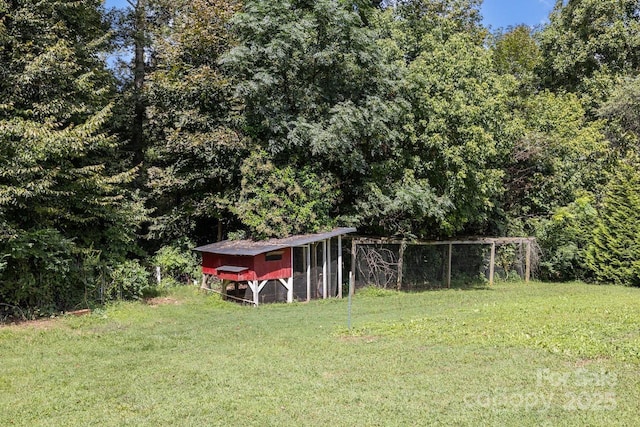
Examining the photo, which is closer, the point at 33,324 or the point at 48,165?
the point at 33,324

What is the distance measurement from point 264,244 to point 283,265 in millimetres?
788

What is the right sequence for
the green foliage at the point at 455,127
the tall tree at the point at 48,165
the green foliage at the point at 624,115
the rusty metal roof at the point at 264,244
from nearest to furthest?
the tall tree at the point at 48,165, the rusty metal roof at the point at 264,244, the green foliage at the point at 455,127, the green foliage at the point at 624,115

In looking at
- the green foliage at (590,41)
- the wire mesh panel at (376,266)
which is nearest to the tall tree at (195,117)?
the wire mesh panel at (376,266)

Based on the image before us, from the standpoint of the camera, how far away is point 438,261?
55.4 ft

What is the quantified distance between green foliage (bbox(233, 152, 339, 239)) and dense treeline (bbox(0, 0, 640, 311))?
0.05 m

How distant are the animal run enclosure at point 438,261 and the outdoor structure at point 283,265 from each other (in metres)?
0.98

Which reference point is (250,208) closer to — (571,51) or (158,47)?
(158,47)

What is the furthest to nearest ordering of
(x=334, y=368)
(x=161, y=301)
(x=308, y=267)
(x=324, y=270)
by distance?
(x=324, y=270) → (x=308, y=267) → (x=161, y=301) → (x=334, y=368)

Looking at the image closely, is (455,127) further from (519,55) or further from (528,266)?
(519,55)

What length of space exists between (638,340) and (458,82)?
1058 cm

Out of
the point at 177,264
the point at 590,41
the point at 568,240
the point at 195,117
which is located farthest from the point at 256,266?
the point at 590,41

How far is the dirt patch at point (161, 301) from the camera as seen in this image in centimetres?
1302

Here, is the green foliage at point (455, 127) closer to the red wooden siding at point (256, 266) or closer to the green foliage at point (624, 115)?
the red wooden siding at point (256, 266)

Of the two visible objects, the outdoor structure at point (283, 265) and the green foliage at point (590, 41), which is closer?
the outdoor structure at point (283, 265)
